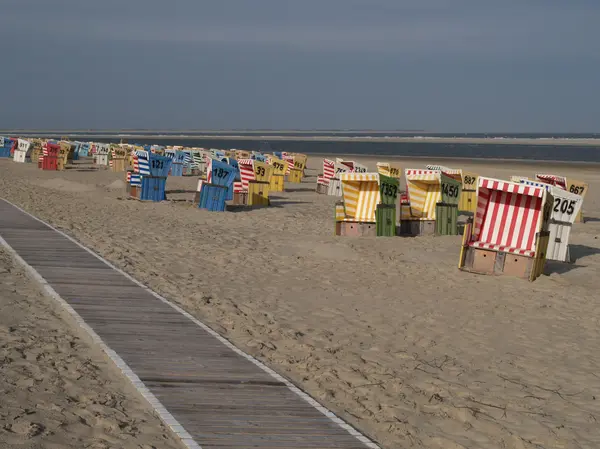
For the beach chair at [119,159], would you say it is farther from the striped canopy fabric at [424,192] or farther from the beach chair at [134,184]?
the striped canopy fabric at [424,192]

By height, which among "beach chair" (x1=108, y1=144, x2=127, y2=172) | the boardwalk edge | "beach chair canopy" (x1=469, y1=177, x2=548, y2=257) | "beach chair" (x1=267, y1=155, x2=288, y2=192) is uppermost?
"beach chair canopy" (x1=469, y1=177, x2=548, y2=257)

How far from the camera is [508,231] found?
1839 cm

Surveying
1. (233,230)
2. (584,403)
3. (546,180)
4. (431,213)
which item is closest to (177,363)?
(584,403)

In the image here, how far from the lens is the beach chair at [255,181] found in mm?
30078

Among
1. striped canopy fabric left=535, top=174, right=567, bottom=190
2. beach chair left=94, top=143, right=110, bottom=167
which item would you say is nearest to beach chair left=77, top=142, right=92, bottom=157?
beach chair left=94, top=143, right=110, bottom=167

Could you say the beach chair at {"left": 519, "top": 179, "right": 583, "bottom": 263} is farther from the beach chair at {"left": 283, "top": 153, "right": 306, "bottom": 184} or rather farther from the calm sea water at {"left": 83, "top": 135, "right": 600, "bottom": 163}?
the calm sea water at {"left": 83, "top": 135, "right": 600, "bottom": 163}

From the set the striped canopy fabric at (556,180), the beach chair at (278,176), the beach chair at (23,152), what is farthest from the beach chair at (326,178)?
the beach chair at (23,152)

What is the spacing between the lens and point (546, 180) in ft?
95.7

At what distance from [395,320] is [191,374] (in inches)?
179

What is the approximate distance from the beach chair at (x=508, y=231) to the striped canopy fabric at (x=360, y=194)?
457 centimetres

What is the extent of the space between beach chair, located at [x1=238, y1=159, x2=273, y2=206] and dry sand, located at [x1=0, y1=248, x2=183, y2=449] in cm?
1908

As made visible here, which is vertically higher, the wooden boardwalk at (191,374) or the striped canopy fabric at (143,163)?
the striped canopy fabric at (143,163)

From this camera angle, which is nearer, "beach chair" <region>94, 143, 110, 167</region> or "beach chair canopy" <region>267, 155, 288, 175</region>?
"beach chair canopy" <region>267, 155, 288, 175</region>

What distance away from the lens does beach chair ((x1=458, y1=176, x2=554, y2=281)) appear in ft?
55.9
